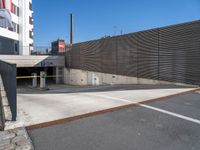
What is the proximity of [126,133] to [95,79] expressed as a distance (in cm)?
1730

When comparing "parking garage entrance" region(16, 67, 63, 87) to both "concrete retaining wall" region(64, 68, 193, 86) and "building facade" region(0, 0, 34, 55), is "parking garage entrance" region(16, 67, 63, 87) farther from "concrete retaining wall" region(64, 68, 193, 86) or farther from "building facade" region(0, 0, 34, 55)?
"building facade" region(0, 0, 34, 55)

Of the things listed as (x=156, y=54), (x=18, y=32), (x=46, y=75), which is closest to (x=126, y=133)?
(x=156, y=54)

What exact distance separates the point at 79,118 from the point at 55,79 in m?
26.6

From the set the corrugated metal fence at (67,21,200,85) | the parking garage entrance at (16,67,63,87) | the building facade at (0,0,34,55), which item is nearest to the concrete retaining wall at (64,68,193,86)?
the corrugated metal fence at (67,21,200,85)

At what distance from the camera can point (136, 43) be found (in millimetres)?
14992

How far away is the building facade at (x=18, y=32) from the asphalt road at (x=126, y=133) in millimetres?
25910

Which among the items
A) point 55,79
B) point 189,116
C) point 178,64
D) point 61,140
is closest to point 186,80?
point 178,64

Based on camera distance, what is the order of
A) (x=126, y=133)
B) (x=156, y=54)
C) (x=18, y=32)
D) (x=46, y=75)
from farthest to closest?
(x=18, y=32), (x=46, y=75), (x=156, y=54), (x=126, y=133)

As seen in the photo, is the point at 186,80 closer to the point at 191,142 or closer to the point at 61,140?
the point at 191,142

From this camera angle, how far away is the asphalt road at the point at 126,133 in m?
3.36

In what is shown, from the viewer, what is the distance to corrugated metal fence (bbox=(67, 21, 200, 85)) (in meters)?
10.9

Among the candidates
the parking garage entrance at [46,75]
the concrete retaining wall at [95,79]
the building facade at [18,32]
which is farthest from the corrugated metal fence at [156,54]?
the building facade at [18,32]

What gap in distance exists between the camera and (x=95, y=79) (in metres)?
21.1

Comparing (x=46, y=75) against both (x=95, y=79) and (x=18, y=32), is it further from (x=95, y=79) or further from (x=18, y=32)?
(x=18, y=32)
